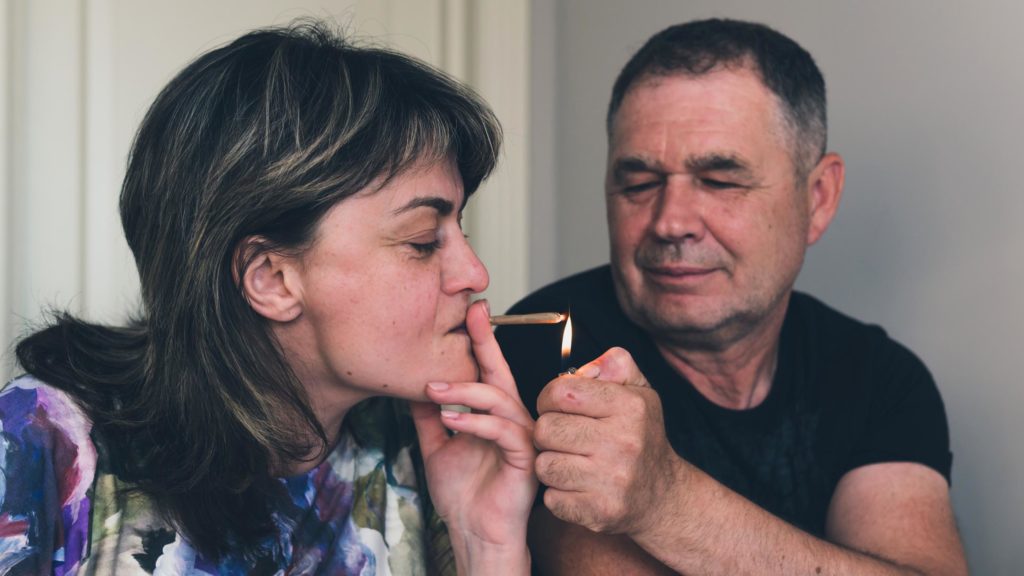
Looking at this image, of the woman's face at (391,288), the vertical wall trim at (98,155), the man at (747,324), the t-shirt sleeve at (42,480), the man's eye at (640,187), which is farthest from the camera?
the vertical wall trim at (98,155)

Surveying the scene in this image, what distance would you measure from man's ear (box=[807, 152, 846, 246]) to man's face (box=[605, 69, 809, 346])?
11 centimetres

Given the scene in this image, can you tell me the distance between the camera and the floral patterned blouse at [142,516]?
118cm

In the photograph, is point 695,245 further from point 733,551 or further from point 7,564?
point 7,564

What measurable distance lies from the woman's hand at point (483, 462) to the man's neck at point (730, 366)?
1.53ft

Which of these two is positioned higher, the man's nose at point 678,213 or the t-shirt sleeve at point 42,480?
the man's nose at point 678,213

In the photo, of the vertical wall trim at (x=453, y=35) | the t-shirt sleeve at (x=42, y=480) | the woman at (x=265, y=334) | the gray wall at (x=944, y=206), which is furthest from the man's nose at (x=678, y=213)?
the t-shirt sleeve at (x=42, y=480)

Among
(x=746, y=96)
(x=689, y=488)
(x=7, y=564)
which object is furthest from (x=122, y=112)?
(x=689, y=488)

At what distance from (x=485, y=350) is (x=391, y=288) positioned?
0.17 metres

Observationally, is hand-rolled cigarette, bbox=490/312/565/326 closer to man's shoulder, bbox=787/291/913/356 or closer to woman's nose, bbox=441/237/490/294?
woman's nose, bbox=441/237/490/294

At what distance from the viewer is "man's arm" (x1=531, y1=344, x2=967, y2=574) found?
125 centimetres

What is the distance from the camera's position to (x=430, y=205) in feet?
4.35

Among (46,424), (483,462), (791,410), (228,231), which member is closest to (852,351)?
(791,410)

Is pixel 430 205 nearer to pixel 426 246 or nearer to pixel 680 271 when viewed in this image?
pixel 426 246

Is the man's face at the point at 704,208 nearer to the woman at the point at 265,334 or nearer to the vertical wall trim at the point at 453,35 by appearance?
the woman at the point at 265,334
